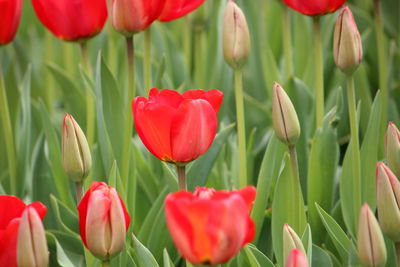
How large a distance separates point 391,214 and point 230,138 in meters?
0.59

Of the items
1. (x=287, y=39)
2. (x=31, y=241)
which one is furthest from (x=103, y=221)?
(x=287, y=39)

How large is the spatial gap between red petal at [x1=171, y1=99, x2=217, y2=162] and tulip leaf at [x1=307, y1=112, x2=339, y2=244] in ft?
1.02

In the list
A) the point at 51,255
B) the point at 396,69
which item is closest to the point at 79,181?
the point at 51,255

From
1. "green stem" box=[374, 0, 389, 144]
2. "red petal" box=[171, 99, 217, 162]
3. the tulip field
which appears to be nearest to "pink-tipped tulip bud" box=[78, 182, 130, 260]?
the tulip field

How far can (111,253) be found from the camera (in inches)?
33.2

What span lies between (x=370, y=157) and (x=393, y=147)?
18 centimetres

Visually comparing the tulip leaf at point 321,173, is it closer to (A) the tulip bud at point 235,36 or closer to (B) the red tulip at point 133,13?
(A) the tulip bud at point 235,36

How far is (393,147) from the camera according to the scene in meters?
0.95

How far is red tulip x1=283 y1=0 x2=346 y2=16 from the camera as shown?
44.1 inches

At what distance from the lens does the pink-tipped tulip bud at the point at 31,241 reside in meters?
0.77

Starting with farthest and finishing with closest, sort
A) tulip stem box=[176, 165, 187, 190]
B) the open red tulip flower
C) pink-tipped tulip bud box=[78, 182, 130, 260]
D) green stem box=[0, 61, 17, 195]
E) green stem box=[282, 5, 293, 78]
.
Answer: green stem box=[282, 5, 293, 78]
green stem box=[0, 61, 17, 195]
tulip stem box=[176, 165, 187, 190]
pink-tipped tulip bud box=[78, 182, 130, 260]
the open red tulip flower

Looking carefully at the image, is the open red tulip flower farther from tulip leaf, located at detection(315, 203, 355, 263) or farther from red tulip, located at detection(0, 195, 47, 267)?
tulip leaf, located at detection(315, 203, 355, 263)

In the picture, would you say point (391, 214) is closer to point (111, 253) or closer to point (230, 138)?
point (111, 253)

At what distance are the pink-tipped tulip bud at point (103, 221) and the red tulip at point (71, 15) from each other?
0.43 m
